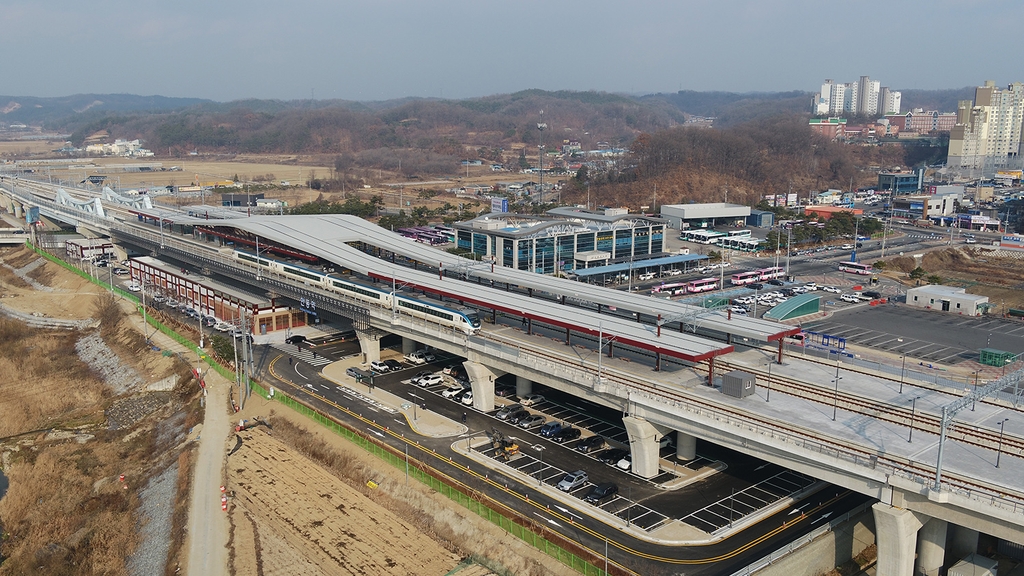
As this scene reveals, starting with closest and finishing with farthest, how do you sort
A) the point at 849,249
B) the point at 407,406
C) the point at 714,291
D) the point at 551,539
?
the point at 551,539 < the point at 407,406 < the point at 714,291 < the point at 849,249

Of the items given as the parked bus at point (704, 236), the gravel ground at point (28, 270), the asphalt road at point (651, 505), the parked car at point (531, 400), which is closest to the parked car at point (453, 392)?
the asphalt road at point (651, 505)

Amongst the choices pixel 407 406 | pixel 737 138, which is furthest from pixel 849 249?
pixel 407 406

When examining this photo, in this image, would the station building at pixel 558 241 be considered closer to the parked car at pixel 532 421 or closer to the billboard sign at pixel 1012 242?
the parked car at pixel 532 421

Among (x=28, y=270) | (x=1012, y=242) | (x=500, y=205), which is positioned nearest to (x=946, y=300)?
(x=1012, y=242)

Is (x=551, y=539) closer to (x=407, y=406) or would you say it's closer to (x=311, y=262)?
(x=407, y=406)

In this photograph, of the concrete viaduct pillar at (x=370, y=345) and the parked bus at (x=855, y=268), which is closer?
the concrete viaduct pillar at (x=370, y=345)

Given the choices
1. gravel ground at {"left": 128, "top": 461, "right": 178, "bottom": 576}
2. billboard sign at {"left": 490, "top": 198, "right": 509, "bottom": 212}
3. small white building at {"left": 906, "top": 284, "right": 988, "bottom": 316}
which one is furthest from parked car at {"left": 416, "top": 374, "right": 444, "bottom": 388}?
billboard sign at {"left": 490, "top": 198, "right": 509, "bottom": 212}
